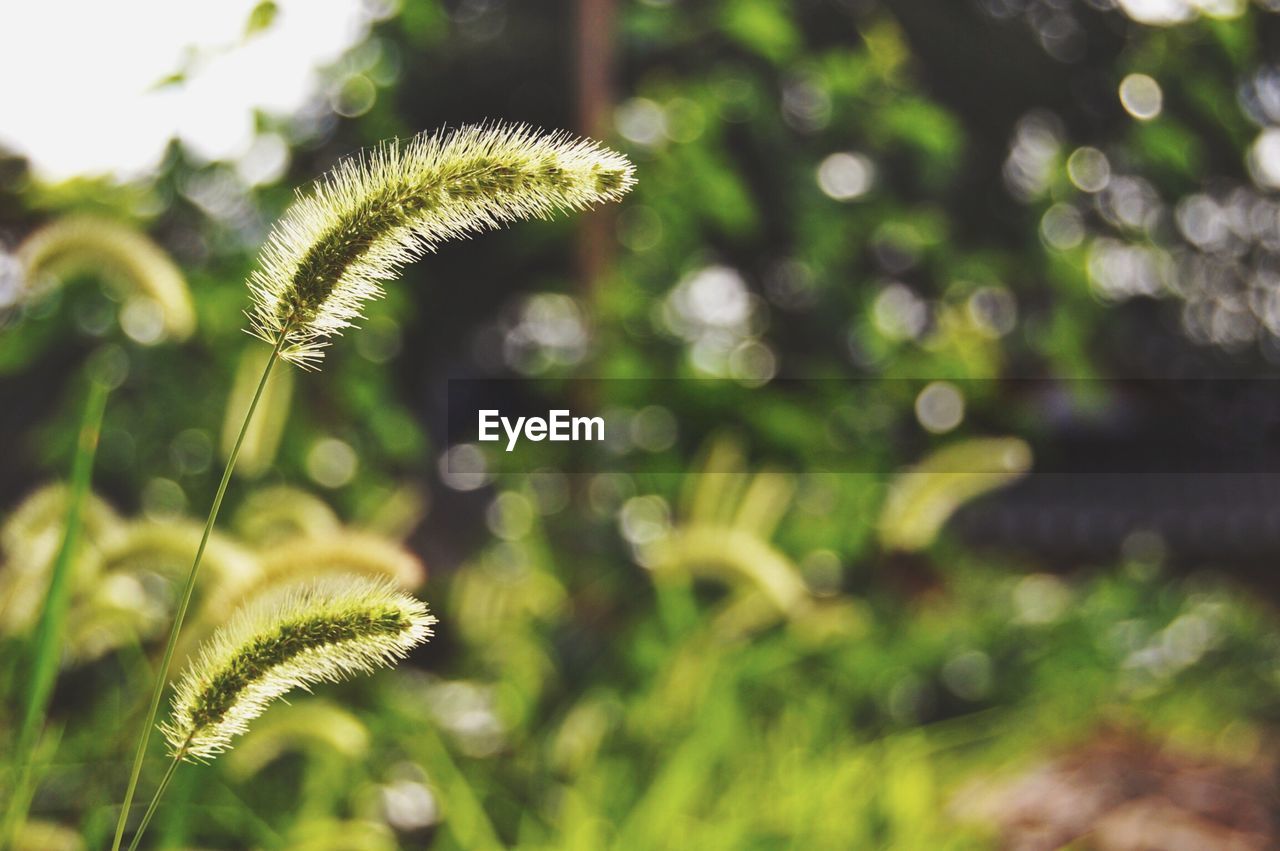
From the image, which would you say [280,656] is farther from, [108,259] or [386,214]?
[108,259]

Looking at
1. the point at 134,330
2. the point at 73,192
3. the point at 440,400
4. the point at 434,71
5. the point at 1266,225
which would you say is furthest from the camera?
the point at 1266,225

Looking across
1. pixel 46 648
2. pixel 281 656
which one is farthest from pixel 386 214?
pixel 46 648

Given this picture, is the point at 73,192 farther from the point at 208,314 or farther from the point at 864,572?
the point at 864,572

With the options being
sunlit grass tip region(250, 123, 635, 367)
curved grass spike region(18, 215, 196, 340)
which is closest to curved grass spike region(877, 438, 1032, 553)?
curved grass spike region(18, 215, 196, 340)

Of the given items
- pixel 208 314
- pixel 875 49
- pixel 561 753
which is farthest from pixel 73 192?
pixel 875 49

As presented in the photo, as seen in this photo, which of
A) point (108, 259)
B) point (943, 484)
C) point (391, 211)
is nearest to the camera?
point (391, 211)
